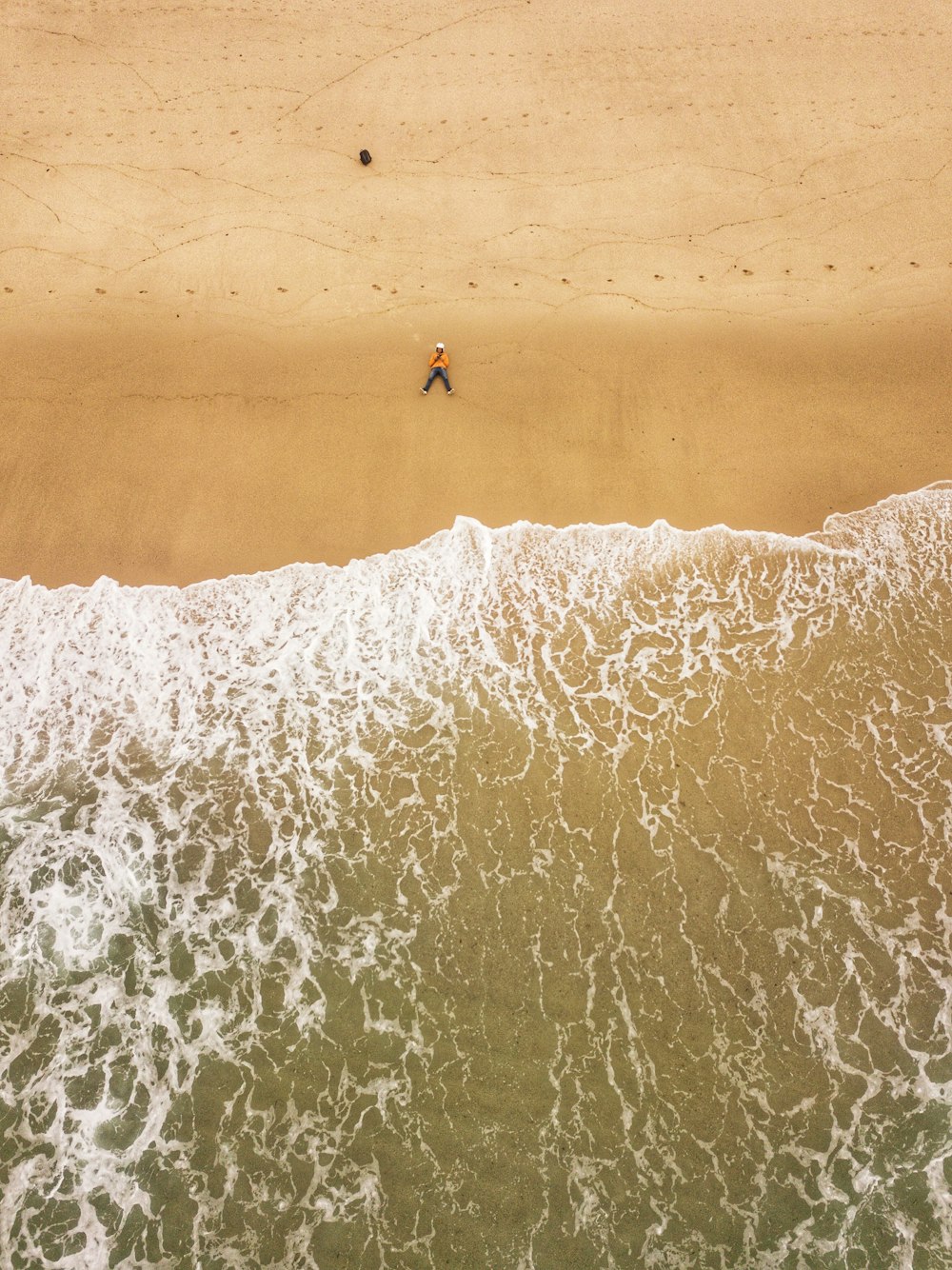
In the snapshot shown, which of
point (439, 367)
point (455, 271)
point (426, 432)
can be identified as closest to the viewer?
point (426, 432)

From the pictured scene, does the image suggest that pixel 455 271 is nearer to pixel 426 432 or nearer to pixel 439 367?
pixel 439 367

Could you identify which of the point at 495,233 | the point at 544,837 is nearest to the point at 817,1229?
the point at 544,837

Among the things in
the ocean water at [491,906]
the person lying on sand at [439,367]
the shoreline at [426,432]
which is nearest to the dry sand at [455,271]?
the shoreline at [426,432]

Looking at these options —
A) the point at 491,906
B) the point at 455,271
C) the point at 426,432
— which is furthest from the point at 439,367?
the point at 491,906

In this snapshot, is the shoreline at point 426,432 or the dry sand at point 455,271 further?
the dry sand at point 455,271

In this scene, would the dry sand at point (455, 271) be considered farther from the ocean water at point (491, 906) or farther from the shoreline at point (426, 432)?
the ocean water at point (491, 906)

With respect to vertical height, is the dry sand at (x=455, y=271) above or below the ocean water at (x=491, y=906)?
above
